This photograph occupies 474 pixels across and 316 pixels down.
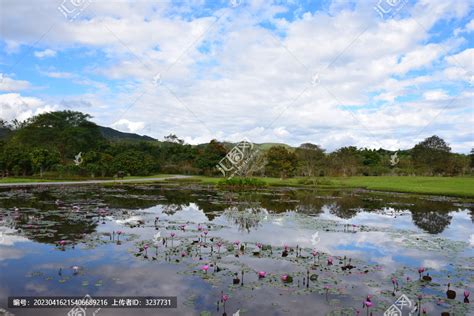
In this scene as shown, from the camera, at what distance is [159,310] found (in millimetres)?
6969

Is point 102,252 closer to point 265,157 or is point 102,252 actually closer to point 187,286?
point 187,286

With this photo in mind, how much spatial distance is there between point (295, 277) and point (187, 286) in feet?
8.99

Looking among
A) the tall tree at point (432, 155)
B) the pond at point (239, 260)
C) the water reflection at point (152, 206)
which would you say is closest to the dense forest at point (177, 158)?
the tall tree at point (432, 155)

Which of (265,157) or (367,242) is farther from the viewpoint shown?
(265,157)

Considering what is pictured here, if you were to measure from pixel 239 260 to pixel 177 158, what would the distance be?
61027 mm

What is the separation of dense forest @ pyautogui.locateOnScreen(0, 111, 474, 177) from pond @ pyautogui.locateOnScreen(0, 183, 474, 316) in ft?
111

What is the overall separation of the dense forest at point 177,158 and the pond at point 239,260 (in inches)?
1333

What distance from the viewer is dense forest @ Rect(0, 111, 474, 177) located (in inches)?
2020

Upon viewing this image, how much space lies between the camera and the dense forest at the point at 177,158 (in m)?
51.3

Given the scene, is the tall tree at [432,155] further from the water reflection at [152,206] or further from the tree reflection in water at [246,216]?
the tree reflection in water at [246,216]

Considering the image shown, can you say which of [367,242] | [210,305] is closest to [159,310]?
[210,305]

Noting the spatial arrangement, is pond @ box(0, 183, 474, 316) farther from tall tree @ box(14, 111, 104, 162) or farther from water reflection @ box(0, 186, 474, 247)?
tall tree @ box(14, 111, 104, 162)

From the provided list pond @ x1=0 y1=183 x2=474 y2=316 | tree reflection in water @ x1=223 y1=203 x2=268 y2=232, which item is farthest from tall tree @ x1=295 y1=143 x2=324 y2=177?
pond @ x1=0 y1=183 x2=474 y2=316

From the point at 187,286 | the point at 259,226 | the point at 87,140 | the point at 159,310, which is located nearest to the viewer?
the point at 159,310
